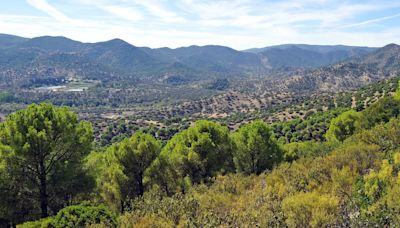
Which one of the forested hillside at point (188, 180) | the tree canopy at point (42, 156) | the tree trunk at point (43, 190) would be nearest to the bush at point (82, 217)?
the forested hillside at point (188, 180)

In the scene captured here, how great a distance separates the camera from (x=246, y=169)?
31.0 metres

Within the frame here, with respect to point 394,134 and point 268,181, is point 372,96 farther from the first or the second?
point 268,181

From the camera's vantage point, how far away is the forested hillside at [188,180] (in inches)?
565

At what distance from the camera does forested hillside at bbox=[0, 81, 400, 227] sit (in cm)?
1435

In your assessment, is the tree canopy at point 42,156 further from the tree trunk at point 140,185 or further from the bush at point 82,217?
the bush at point 82,217

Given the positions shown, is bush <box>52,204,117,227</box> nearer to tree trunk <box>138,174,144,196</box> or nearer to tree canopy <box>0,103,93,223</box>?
tree canopy <box>0,103,93,223</box>

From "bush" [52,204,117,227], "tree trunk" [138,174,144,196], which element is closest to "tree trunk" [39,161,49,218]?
"bush" [52,204,117,227]

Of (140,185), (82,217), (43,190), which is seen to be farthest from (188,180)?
(82,217)

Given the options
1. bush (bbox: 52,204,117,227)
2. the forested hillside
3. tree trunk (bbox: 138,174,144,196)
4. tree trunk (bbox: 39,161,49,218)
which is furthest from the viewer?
tree trunk (bbox: 138,174,144,196)

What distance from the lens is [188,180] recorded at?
92.5ft

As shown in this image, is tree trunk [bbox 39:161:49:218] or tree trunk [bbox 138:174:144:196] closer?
tree trunk [bbox 39:161:49:218]

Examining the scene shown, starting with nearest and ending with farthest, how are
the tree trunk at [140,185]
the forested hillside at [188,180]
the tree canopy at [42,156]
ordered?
the forested hillside at [188,180], the tree canopy at [42,156], the tree trunk at [140,185]

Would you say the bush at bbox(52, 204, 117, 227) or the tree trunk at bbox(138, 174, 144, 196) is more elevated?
the bush at bbox(52, 204, 117, 227)

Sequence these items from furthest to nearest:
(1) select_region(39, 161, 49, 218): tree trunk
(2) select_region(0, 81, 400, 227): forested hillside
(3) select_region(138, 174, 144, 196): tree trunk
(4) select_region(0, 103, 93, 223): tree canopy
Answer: (3) select_region(138, 174, 144, 196): tree trunk
(1) select_region(39, 161, 49, 218): tree trunk
(4) select_region(0, 103, 93, 223): tree canopy
(2) select_region(0, 81, 400, 227): forested hillside
